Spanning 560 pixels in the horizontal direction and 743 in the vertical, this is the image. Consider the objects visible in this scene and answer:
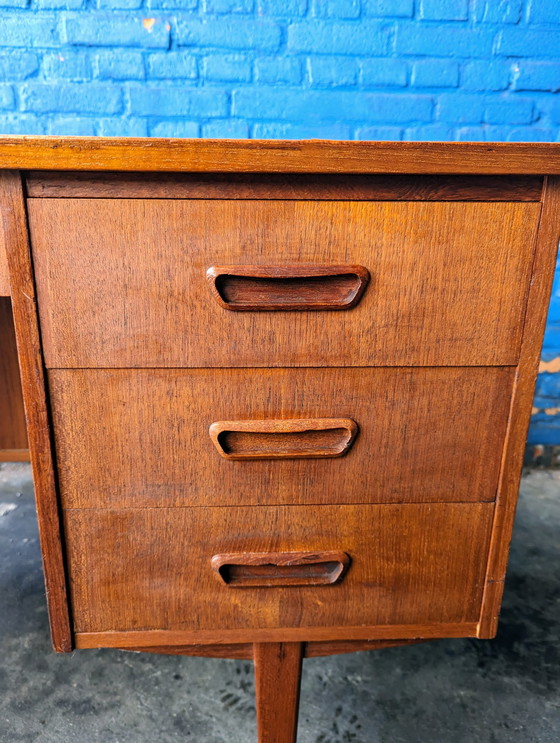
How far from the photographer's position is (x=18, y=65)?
140 centimetres

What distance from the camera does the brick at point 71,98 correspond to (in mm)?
1421

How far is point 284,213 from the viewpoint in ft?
1.83

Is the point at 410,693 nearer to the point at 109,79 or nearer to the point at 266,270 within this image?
the point at 266,270

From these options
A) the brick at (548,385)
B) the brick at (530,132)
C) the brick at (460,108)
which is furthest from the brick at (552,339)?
the brick at (460,108)

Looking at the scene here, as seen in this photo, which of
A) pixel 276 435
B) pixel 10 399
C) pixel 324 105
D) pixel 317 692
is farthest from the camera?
pixel 10 399

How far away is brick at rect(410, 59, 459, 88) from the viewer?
145cm

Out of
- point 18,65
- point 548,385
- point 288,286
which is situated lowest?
point 548,385

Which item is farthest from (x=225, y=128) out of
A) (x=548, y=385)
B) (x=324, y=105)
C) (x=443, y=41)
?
(x=548, y=385)

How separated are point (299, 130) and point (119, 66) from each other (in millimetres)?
499

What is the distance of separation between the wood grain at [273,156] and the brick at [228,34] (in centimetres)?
109

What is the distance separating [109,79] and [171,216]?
111 centimetres

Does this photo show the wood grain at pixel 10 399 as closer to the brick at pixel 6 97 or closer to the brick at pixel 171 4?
the brick at pixel 6 97

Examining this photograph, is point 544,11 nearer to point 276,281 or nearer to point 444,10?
point 444,10

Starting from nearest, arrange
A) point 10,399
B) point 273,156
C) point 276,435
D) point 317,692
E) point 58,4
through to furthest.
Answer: point 273,156, point 276,435, point 317,692, point 58,4, point 10,399
